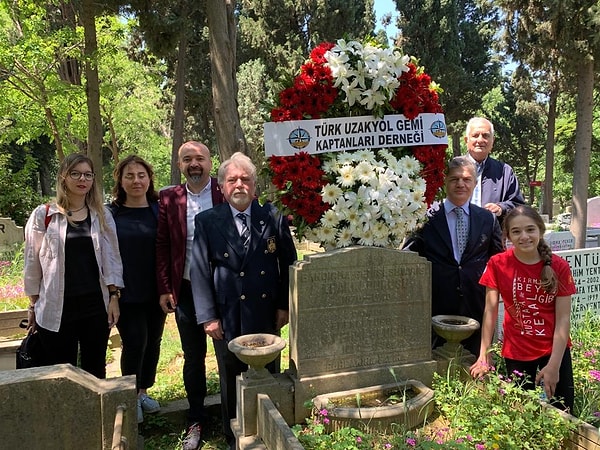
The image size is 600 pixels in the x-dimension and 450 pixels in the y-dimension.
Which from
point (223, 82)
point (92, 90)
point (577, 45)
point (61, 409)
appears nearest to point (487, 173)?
point (61, 409)

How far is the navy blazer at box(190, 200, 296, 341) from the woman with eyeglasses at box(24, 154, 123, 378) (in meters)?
0.68

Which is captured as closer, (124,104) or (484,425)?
(484,425)

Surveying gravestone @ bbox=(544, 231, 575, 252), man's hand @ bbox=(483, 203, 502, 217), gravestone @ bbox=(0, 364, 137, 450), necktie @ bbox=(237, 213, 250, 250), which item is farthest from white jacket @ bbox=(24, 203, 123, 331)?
gravestone @ bbox=(544, 231, 575, 252)

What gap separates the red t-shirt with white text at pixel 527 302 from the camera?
309cm

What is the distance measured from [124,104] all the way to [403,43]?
1403 cm

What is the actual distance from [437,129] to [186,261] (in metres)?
2.27

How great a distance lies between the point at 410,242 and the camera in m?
4.04

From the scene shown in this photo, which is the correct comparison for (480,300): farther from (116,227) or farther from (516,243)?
(116,227)

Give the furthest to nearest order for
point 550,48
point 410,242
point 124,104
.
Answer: point 124,104 → point 550,48 → point 410,242

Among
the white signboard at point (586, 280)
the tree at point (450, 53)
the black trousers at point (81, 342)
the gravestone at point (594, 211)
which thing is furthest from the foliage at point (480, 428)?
the tree at point (450, 53)

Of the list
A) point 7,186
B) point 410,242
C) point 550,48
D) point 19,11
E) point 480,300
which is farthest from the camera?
point 7,186

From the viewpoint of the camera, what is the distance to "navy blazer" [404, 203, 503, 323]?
3730 mm

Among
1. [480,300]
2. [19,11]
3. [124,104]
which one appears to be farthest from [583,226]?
[124,104]

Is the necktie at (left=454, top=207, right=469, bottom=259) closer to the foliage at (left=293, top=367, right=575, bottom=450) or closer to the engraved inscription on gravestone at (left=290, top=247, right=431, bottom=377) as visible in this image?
the engraved inscription on gravestone at (left=290, top=247, right=431, bottom=377)
